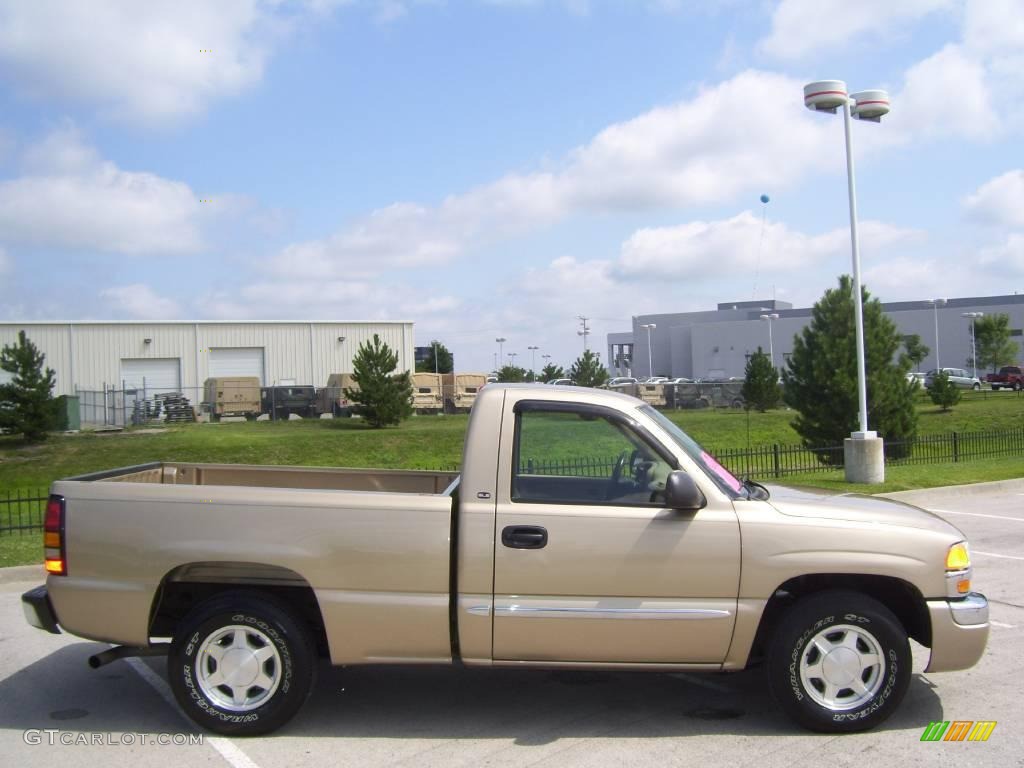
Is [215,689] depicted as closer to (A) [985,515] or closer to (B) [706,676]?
(B) [706,676]

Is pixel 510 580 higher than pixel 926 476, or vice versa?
pixel 510 580

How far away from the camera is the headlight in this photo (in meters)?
5.14

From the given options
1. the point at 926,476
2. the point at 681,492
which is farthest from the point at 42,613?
the point at 926,476

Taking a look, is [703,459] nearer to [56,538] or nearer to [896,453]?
[56,538]

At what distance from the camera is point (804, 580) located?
524 centimetres

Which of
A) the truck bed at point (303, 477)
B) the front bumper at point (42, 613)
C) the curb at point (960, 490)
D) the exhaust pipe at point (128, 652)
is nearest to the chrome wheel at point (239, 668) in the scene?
the exhaust pipe at point (128, 652)

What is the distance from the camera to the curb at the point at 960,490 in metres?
15.9

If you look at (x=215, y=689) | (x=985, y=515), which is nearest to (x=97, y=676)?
(x=215, y=689)

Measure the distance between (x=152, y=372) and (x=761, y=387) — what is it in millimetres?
32242

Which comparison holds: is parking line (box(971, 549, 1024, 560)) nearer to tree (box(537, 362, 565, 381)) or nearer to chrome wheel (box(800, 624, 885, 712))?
chrome wheel (box(800, 624, 885, 712))

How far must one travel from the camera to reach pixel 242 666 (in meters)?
5.14

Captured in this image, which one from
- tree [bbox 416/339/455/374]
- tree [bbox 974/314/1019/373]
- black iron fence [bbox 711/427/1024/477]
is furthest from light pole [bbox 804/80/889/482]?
tree [bbox 416/339/455/374]

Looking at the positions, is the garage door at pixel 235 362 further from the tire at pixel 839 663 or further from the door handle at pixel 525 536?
the tire at pixel 839 663

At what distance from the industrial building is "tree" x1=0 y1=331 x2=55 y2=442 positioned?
53.3 metres
